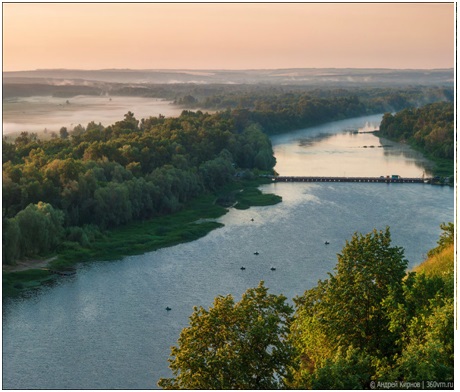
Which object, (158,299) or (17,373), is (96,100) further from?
(17,373)

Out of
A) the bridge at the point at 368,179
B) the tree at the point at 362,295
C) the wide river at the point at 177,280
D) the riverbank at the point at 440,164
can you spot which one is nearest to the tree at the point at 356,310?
the tree at the point at 362,295

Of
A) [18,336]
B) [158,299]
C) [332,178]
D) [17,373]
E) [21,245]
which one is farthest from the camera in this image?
[332,178]

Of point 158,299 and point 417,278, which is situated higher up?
point 417,278

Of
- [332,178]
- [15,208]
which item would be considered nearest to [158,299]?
[15,208]

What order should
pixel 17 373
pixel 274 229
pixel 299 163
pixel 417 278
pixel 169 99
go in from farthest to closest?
pixel 169 99 → pixel 299 163 → pixel 274 229 → pixel 17 373 → pixel 417 278

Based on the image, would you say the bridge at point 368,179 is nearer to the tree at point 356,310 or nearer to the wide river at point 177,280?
the wide river at point 177,280

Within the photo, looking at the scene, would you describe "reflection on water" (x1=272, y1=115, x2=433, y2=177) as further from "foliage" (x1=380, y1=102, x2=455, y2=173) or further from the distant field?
the distant field
